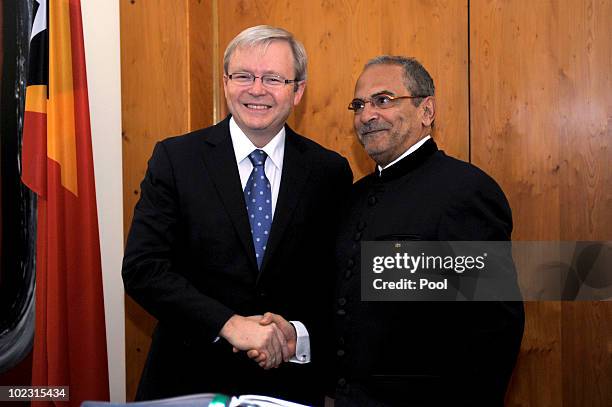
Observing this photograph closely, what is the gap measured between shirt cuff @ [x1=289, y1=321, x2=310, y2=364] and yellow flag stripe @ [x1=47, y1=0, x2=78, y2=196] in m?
1.08

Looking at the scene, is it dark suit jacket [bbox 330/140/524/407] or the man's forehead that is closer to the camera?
dark suit jacket [bbox 330/140/524/407]

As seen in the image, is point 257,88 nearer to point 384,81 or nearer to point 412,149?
point 384,81

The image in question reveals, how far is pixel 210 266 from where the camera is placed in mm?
1598

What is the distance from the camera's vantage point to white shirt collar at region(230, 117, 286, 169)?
5.61 feet

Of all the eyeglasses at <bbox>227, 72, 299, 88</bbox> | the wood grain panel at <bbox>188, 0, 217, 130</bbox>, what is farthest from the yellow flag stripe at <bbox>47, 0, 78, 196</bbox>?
the eyeglasses at <bbox>227, 72, 299, 88</bbox>

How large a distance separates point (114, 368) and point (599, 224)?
2130 mm

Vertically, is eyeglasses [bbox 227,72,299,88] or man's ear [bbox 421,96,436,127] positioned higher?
eyeglasses [bbox 227,72,299,88]

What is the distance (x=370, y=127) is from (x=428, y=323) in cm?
58

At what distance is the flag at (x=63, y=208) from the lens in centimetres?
215

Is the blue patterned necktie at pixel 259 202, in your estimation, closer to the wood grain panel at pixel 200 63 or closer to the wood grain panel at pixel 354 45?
the wood grain panel at pixel 200 63

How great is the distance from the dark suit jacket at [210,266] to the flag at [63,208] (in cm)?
66

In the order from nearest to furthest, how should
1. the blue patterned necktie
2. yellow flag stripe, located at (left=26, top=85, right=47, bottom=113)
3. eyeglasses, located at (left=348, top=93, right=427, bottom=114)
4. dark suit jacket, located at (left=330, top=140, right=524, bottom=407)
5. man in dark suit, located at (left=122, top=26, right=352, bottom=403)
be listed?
dark suit jacket, located at (left=330, top=140, right=524, bottom=407) < man in dark suit, located at (left=122, top=26, right=352, bottom=403) < the blue patterned necktie < eyeglasses, located at (left=348, top=93, right=427, bottom=114) < yellow flag stripe, located at (left=26, top=85, right=47, bottom=113)

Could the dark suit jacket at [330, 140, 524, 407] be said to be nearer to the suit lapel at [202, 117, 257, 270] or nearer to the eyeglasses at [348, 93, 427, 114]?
the eyeglasses at [348, 93, 427, 114]

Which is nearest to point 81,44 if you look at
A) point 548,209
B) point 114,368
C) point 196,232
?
point 196,232
